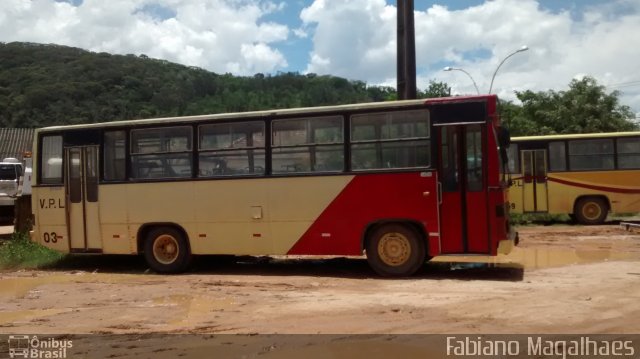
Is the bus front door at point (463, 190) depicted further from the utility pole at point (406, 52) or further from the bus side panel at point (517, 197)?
the bus side panel at point (517, 197)

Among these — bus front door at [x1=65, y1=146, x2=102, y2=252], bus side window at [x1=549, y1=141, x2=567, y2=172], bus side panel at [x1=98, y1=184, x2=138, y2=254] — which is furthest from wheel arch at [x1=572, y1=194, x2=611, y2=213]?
bus front door at [x1=65, y1=146, x2=102, y2=252]

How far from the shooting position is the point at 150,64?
2653 inches

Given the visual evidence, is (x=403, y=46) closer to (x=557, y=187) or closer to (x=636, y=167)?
(x=557, y=187)

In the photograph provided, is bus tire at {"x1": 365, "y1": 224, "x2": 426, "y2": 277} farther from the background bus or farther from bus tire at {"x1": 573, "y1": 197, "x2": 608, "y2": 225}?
bus tire at {"x1": 573, "y1": 197, "x2": 608, "y2": 225}

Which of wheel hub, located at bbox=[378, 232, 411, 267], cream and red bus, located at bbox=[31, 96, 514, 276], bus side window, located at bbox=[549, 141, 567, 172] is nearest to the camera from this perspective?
cream and red bus, located at bbox=[31, 96, 514, 276]

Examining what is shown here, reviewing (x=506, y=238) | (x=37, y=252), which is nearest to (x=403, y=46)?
(x=506, y=238)

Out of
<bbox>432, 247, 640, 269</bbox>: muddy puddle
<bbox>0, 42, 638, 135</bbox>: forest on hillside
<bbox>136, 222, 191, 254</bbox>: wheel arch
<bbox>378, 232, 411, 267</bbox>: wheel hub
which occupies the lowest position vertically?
<bbox>432, 247, 640, 269</bbox>: muddy puddle

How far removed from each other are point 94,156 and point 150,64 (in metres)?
59.2

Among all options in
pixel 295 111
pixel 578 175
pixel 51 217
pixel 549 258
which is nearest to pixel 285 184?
pixel 295 111

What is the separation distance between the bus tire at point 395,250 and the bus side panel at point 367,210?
0.67ft

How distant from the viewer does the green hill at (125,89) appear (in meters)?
47.2

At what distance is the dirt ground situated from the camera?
6.68m

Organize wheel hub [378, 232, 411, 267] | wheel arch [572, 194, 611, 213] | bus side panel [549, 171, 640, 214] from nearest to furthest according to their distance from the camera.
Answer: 1. wheel hub [378, 232, 411, 267]
2. bus side panel [549, 171, 640, 214]
3. wheel arch [572, 194, 611, 213]

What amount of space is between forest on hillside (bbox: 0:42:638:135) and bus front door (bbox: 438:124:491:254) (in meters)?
23.4
